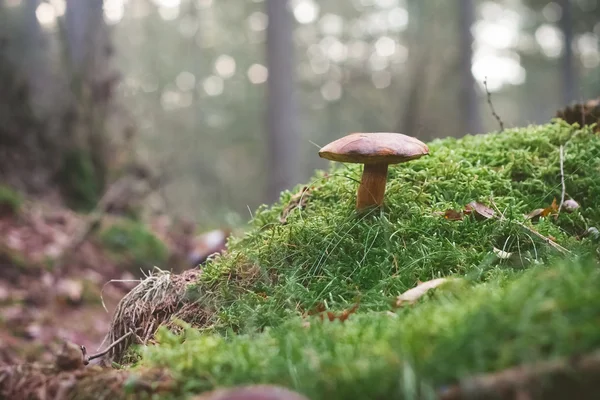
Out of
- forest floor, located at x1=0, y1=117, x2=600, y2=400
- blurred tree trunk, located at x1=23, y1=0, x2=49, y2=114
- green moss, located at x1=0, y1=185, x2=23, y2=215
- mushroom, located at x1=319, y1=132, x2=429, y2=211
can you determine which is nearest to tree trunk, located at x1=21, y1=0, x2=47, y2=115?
blurred tree trunk, located at x1=23, y1=0, x2=49, y2=114

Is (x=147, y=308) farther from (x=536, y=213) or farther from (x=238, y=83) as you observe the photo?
(x=238, y=83)

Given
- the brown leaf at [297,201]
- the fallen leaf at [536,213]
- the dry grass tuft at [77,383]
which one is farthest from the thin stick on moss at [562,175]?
the dry grass tuft at [77,383]

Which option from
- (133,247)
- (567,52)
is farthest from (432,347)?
(567,52)

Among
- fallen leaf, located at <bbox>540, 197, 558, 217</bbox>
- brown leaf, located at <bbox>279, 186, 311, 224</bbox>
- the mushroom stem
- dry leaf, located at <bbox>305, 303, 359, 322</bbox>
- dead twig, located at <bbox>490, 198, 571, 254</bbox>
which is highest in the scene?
the mushroom stem

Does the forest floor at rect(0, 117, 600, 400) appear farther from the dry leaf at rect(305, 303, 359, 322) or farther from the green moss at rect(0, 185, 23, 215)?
the green moss at rect(0, 185, 23, 215)

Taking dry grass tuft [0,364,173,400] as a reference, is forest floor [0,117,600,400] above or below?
above

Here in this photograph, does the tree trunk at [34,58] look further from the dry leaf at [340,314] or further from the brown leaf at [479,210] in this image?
the dry leaf at [340,314]
